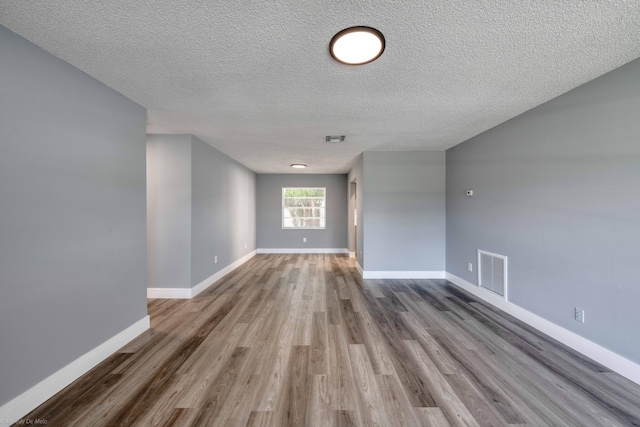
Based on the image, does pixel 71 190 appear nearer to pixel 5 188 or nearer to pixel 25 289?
pixel 5 188

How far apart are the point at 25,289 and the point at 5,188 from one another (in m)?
0.61

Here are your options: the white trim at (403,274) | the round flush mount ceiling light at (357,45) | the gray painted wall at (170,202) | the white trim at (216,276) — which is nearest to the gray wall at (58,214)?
the gray painted wall at (170,202)

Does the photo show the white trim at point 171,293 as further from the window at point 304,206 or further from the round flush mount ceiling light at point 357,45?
the window at point 304,206

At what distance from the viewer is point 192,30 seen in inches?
56.9

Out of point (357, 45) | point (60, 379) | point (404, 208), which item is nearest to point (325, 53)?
point (357, 45)

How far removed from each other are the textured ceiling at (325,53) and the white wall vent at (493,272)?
5.63 feet

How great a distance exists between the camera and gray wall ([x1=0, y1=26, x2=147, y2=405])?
1429mm

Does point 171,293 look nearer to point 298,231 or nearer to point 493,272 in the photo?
point 298,231

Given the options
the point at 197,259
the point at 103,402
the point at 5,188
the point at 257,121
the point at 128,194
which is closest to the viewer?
the point at 5,188

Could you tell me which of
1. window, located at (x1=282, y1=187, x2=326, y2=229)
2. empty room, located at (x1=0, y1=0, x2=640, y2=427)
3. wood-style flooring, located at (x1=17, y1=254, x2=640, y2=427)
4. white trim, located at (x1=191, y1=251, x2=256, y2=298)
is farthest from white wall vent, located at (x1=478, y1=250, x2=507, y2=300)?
window, located at (x1=282, y1=187, x2=326, y2=229)

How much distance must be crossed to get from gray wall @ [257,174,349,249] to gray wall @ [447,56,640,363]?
4274mm

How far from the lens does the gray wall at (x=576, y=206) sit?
1.80 m

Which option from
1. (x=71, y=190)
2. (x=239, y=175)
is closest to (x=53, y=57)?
(x=71, y=190)

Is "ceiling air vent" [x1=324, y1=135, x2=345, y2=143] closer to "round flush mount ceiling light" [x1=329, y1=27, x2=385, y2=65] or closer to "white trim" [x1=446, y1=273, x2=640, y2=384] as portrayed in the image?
"round flush mount ceiling light" [x1=329, y1=27, x2=385, y2=65]
